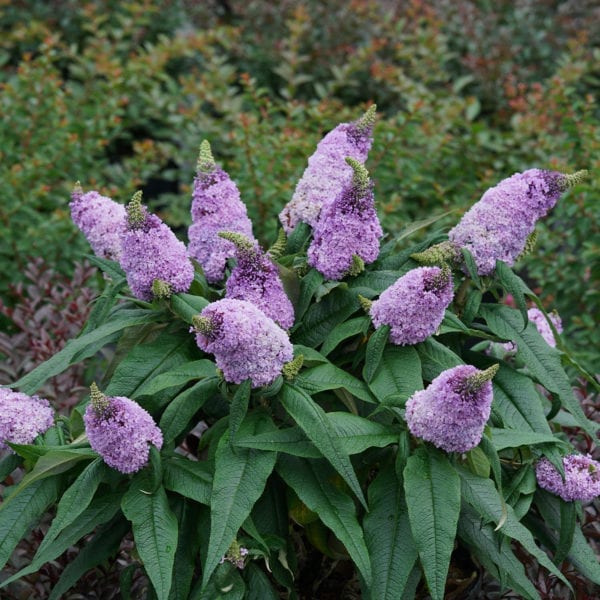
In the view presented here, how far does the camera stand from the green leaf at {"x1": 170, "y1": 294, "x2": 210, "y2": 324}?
216cm

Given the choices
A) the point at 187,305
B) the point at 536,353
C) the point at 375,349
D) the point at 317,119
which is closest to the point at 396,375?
the point at 375,349

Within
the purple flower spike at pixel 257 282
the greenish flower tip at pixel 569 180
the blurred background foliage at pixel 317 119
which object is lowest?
the blurred background foliage at pixel 317 119

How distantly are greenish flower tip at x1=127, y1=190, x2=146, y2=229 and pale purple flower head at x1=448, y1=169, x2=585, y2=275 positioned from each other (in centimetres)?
75

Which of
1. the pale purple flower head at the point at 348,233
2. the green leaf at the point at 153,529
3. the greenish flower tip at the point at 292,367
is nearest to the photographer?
the green leaf at the point at 153,529

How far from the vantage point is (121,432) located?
197cm

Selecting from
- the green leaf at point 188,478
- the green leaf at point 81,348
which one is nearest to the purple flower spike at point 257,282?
the green leaf at point 81,348

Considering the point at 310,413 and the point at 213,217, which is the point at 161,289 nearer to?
the point at 213,217

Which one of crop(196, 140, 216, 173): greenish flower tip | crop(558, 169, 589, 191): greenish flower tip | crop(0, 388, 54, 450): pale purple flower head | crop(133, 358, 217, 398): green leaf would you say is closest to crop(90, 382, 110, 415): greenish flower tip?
crop(133, 358, 217, 398): green leaf

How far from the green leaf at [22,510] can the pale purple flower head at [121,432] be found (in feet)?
0.66

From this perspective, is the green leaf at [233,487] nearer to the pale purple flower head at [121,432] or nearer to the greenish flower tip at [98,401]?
the pale purple flower head at [121,432]

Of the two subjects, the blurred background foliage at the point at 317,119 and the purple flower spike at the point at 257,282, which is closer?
the purple flower spike at the point at 257,282

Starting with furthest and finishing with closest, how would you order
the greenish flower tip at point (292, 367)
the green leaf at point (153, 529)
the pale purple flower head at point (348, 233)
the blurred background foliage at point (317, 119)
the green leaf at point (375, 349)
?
the blurred background foliage at point (317, 119)
the pale purple flower head at point (348, 233)
the green leaf at point (375, 349)
the greenish flower tip at point (292, 367)
the green leaf at point (153, 529)

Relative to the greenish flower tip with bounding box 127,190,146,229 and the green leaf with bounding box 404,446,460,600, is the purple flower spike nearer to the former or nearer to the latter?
the greenish flower tip with bounding box 127,190,146,229

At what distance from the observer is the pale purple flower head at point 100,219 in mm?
2463
